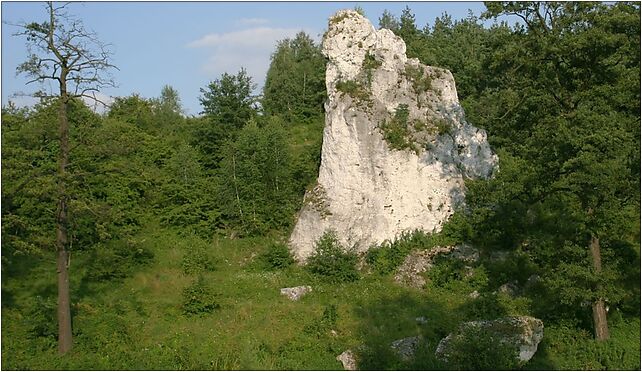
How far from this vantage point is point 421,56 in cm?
4212

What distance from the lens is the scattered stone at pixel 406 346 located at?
16266 mm

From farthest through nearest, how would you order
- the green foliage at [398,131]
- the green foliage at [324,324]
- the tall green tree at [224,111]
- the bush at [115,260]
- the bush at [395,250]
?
the tall green tree at [224,111]
the green foliage at [398,131]
the bush at [395,250]
the bush at [115,260]
the green foliage at [324,324]

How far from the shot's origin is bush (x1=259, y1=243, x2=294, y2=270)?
953 inches

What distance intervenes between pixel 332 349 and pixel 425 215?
9.46 meters

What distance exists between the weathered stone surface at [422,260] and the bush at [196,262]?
7.65m

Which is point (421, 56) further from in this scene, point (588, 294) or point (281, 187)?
point (588, 294)

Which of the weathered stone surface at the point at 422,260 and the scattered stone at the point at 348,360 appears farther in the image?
the weathered stone surface at the point at 422,260

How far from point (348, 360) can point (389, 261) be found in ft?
24.1

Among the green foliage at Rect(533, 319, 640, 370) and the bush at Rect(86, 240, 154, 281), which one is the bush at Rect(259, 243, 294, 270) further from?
the green foliage at Rect(533, 319, 640, 370)

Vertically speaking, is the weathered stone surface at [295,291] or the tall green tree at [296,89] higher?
the tall green tree at [296,89]

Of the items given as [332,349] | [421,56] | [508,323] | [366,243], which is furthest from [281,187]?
[421,56]

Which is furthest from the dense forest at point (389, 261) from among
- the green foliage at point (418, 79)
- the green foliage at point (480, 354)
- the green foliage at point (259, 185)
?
the green foliage at point (418, 79)

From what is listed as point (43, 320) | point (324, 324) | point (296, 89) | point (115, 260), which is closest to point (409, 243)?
point (324, 324)

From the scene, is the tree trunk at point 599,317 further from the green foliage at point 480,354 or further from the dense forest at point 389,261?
the green foliage at point 480,354
